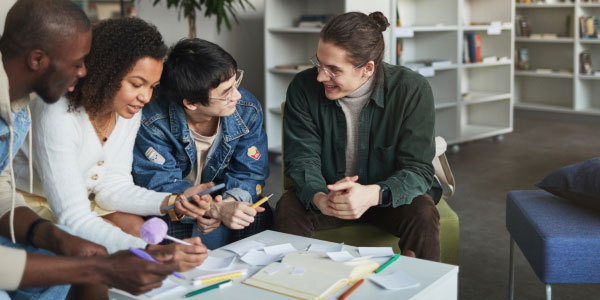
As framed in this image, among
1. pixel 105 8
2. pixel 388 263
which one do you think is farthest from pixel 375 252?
pixel 105 8

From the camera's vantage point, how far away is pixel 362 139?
238 centimetres

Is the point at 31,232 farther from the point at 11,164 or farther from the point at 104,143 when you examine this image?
the point at 104,143

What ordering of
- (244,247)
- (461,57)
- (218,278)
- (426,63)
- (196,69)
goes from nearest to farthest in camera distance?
1. (218,278)
2. (244,247)
3. (196,69)
4. (426,63)
5. (461,57)

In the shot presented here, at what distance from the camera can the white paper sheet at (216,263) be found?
1.68 meters

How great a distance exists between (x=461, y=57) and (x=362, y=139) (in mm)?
3316

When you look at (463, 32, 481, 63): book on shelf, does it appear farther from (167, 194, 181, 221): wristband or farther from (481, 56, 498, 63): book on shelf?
(167, 194, 181, 221): wristband

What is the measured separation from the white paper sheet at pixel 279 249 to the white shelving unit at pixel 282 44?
3.31 metres

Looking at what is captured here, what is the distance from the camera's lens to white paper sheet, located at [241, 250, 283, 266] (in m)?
1.71

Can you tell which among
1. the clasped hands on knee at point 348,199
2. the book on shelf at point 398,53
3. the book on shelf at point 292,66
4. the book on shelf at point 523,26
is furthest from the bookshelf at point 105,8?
the clasped hands on knee at point 348,199

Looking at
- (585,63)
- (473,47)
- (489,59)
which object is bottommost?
(585,63)

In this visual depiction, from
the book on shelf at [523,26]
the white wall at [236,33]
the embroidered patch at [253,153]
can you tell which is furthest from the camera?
the book on shelf at [523,26]

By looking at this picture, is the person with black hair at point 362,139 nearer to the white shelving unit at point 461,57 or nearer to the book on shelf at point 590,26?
the white shelving unit at point 461,57

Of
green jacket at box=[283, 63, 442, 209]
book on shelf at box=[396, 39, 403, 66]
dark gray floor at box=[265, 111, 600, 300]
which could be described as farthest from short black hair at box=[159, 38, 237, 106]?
book on shelf at box=[396, 39, 403, 66]

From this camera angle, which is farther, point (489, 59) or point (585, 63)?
point (585, 63)
